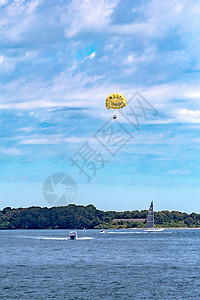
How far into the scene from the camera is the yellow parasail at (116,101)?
360 feet

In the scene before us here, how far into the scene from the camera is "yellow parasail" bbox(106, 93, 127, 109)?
109875 mm

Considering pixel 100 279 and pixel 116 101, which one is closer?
pixel 100 279

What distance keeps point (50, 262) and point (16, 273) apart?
20.8 meters

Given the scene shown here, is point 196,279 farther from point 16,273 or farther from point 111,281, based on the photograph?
point 16,273

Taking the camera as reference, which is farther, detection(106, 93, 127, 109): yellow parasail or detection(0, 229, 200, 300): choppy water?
detection(106, 93, 127, 109): yellow parasail

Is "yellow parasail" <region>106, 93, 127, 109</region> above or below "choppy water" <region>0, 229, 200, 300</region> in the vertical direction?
above

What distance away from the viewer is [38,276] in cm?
8062

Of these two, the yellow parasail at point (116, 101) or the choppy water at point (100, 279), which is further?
the yellow parasail at point (116, 101)

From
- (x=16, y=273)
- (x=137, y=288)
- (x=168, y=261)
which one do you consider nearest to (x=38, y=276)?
(x=16, y=273)

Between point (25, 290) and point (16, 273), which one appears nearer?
point (25, 290)

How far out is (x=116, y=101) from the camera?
110000 mm

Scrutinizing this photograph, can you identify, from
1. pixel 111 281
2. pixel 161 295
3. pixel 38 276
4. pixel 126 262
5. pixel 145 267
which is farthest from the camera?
pixel 126 262

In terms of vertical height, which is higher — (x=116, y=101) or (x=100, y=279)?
(x=116, y=101)

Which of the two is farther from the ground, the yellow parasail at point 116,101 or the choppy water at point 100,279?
the yellow parasail at point 116,101
